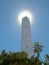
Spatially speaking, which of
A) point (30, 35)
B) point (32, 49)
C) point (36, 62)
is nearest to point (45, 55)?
point (32, 49)

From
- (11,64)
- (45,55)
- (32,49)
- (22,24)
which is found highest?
(22,24)

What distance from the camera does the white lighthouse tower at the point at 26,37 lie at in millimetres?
68000

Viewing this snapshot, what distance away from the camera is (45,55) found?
60.1m

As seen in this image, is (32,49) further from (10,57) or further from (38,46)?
(10,57)

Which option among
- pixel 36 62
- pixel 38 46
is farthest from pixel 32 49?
pixel 36 62

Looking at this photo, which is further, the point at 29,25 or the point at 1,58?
the point at 29,25

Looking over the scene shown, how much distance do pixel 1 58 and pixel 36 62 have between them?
19.9ft

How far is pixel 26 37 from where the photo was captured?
7169 cm

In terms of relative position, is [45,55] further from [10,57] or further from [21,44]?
[10,57]

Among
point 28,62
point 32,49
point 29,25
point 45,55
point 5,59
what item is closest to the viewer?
point 5,59

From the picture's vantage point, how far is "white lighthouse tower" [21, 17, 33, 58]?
6800cm

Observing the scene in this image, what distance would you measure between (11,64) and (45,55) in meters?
30.2

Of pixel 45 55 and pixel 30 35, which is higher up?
pixel 30 35

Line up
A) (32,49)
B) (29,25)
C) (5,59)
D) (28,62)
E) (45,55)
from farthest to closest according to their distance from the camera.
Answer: (29,25) < (32,49) < (45,55) < (28,62) < (5,59)
